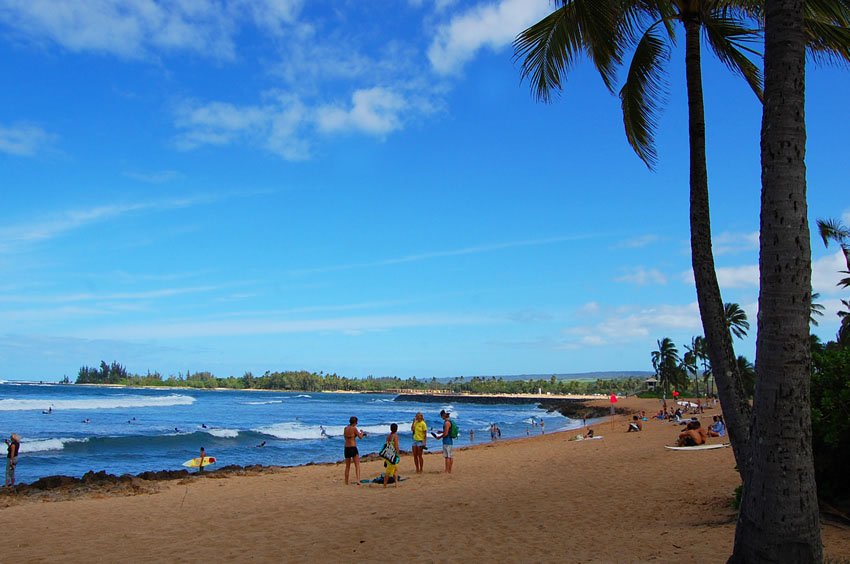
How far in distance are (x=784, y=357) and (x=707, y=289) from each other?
1.85 m

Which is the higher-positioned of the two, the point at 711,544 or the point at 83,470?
the point at 711,544

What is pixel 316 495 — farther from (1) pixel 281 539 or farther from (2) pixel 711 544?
(2) pixel 711 544

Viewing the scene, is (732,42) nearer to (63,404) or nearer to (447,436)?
(447,436)

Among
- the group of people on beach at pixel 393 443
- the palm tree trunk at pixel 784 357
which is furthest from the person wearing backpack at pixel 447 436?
the palm tree trunk at pixel 784 357

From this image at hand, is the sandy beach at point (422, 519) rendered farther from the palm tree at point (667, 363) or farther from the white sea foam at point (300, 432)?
the palm tree at point (667, 363)

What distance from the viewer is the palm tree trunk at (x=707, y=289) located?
5824 millimetres

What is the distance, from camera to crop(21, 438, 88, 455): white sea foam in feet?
90.8

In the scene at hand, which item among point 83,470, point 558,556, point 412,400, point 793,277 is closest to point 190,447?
point 83,470

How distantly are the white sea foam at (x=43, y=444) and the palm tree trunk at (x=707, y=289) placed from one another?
3000 centimetres

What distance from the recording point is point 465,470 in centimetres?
1638

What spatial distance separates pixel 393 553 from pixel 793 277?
17.4 feet

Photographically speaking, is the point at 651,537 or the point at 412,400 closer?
the point at 651,537

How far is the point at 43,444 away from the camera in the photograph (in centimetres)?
2900

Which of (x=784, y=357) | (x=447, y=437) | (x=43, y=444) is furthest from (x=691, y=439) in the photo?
(x=43, y=444)
